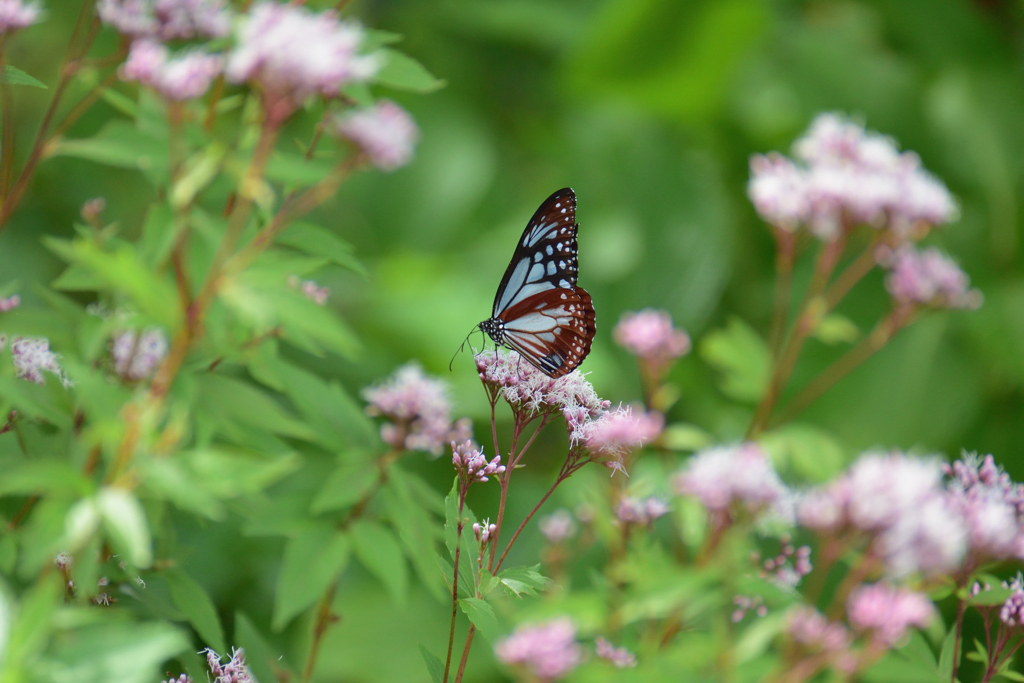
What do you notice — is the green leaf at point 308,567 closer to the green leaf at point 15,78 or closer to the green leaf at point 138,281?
the green leaf at point 138,281

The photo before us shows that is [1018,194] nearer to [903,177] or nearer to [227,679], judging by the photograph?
[903,177]

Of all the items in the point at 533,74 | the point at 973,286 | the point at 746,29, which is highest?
the point at 533,74

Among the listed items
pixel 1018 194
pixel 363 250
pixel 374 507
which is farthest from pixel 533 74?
pixel 374 507

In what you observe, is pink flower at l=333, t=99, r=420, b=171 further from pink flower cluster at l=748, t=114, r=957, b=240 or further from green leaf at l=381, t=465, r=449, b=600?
pink flower cluster at l=748, t=114, r=957, b=240

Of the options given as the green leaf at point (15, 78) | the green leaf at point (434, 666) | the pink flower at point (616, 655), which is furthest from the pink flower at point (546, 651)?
the green leaf at point (15, 78)

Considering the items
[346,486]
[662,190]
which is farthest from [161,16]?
[662,190]

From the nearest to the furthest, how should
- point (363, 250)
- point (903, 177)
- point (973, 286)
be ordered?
point (903, 177) < point (973, 286) < point (363, 250)

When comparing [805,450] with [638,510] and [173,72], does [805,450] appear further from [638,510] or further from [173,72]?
[173,72]
